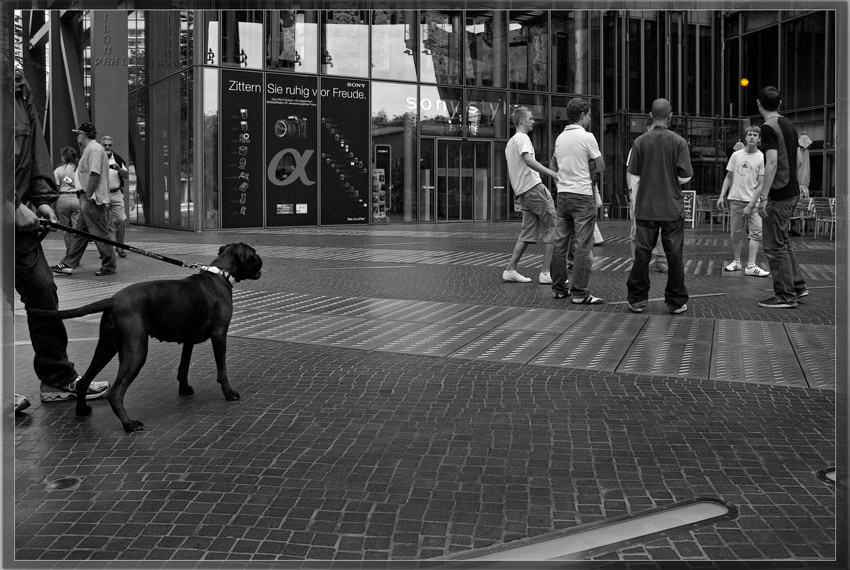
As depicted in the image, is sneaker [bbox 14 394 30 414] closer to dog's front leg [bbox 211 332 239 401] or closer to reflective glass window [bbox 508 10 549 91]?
dog's front leg [bbox 211 332 239 401]

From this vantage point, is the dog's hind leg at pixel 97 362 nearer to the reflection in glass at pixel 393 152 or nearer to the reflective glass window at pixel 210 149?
the reflective glass window at pixel 210 149

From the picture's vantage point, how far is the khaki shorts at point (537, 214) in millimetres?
10211

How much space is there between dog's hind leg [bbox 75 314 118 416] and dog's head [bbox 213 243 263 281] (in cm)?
83

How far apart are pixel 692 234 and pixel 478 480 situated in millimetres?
19437

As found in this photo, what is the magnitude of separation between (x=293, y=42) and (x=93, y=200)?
565 inches

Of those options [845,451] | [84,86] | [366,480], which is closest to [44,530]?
[366,480]

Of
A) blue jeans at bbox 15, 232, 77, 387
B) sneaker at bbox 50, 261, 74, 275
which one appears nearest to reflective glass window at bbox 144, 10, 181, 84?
sneaker at bbox 50, 261, 74, 275

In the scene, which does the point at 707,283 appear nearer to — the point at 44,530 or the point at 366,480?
the point at 366,480

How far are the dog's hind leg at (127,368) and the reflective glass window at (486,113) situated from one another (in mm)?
25163

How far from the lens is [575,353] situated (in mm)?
6660

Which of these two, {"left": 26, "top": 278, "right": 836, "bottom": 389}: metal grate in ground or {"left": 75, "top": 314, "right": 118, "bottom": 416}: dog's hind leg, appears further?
{"left": 26, "top": 278, "right": 836, "bottom": 389}: metal grate in ground

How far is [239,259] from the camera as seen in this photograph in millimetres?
5277

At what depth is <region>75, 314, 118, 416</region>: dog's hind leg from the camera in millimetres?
4695

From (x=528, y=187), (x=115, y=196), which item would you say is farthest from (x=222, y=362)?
(x=115, y=196)
